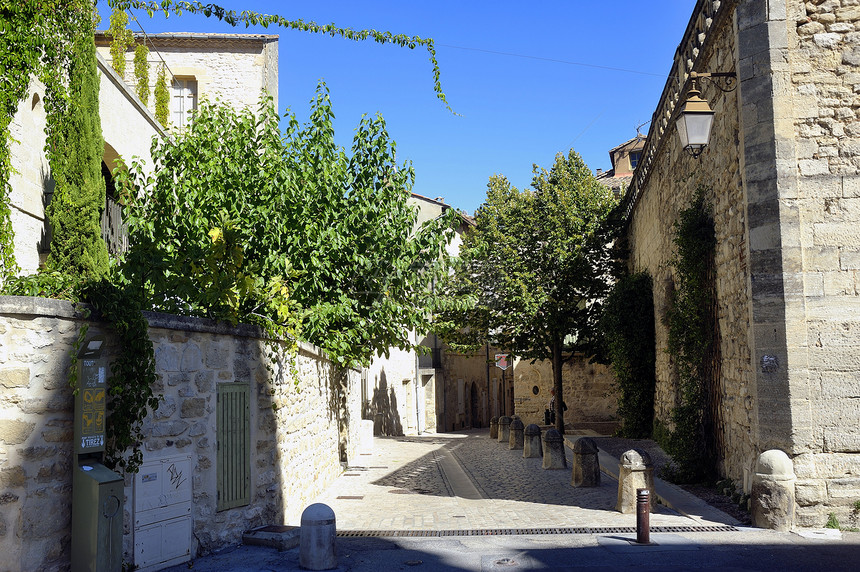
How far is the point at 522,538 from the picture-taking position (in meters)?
7.59

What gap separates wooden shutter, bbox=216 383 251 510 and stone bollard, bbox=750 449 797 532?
5104 mm

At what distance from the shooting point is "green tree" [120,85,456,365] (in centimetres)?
1024

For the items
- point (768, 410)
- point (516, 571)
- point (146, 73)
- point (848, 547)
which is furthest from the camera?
point (146, 73)

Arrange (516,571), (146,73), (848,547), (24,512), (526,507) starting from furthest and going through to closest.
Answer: (146,73), (526,507), (848,547), (516,571), (24,512)

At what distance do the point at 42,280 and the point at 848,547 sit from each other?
23.6ft

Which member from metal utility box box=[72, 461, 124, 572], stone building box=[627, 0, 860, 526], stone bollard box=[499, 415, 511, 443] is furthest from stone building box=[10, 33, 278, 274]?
stone bollard box=[499, 415, 511, 443]

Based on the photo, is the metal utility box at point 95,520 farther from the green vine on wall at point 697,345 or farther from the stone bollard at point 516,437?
the stone bollard at point 516,437

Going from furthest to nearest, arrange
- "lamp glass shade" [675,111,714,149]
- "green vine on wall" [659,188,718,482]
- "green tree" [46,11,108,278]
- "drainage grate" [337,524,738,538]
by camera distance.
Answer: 1. "green vine on wall" [659,188,718,482]
2. "green tree" [46,11,108,278]
3. "lamp glass shade" [675,111,714,149]
4. "drainage grate" [337,524,738,538]

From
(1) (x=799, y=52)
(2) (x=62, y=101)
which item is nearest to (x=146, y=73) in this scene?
(2) (x=62, y=101)

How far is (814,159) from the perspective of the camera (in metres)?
7.91

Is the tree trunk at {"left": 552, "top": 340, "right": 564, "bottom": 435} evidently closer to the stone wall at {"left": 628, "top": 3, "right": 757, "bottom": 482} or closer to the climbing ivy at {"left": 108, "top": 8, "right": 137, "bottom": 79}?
the stone wall at {"left": 628, "top": 3, "right": 757, "bottom": 482}

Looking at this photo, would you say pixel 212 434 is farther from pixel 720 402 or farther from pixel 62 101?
pixel 720 402

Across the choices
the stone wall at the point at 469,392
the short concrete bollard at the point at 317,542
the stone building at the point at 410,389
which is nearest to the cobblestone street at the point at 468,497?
the short concrete bollard at the point at 317,542

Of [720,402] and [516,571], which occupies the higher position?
[720,402]
